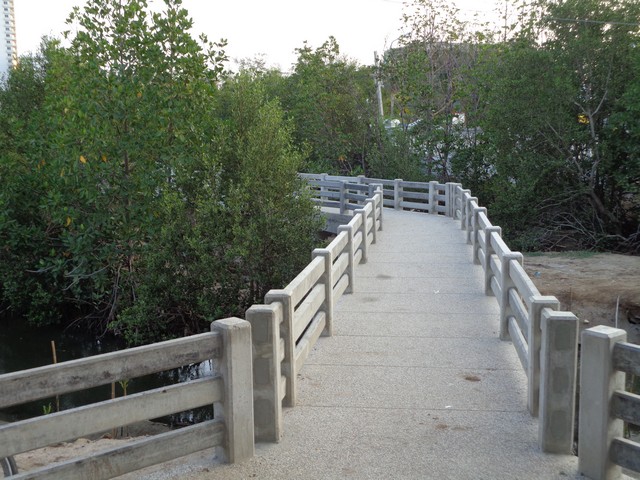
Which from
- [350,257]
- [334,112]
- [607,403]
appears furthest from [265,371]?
[334,112]

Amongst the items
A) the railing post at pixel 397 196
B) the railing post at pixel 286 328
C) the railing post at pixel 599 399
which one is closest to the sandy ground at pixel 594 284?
the railing post at pixel 397 196

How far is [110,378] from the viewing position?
4137 mm

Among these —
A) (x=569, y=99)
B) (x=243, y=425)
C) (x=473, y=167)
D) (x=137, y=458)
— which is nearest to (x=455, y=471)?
(x=243, y=425)

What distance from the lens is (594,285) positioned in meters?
19.1

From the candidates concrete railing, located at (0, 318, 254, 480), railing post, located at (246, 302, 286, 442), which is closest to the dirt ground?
railing post, located at (246, 302, 286, 442)

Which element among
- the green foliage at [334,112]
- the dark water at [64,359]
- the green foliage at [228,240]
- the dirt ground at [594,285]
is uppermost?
the green foliage at [334,112]

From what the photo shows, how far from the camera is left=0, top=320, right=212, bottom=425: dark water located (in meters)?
13.7

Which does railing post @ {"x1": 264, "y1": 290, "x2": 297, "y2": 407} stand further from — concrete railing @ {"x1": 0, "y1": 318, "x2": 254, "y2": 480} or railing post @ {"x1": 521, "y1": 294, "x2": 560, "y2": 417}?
railing post @ {"x1": 521, "y1": 294, "x2": 560, "y2": 417}

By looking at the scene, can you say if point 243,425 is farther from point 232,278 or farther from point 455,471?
point 232,278

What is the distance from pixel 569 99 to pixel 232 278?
14169mm

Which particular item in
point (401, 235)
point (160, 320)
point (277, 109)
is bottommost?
point (160, 320)

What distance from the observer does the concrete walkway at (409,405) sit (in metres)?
4.85

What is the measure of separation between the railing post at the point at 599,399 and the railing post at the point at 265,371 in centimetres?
201

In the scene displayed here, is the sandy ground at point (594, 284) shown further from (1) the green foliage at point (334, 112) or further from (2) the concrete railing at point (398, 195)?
(1) the green foliage at point (334, 112)
